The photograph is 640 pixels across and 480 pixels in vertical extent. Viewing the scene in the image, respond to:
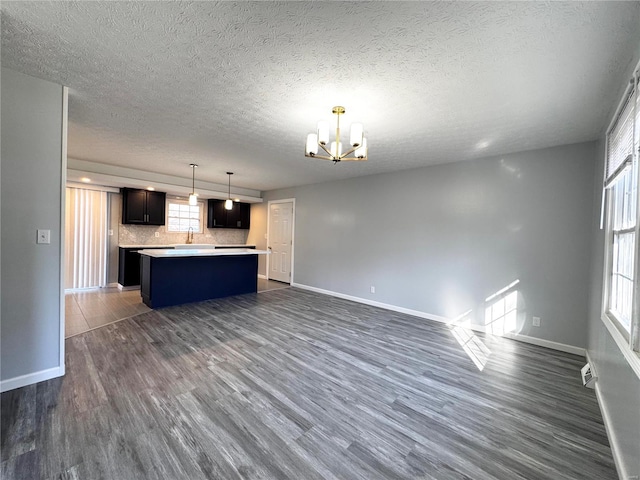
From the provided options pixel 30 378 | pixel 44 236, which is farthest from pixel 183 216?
pixel 30 378

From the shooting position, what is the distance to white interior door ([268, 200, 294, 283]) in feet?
21.9

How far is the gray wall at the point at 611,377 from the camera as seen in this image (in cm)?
134

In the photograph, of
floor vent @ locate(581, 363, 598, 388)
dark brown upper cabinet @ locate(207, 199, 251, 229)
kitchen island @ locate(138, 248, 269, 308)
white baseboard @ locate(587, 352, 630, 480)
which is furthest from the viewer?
dark brown upper cabinet @ locate(207, 199, 251, 229)

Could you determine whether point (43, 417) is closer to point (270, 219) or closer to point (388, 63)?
point (388, 63)

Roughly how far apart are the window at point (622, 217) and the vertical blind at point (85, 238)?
7542 mm

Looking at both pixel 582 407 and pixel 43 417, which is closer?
pixel 43 417

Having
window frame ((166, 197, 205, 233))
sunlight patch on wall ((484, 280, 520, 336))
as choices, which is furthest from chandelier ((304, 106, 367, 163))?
window frame ((166, 197, 205, 233))

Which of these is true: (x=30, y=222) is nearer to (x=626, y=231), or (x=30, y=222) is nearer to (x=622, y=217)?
(x=626, y=231)

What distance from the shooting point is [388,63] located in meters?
1.76

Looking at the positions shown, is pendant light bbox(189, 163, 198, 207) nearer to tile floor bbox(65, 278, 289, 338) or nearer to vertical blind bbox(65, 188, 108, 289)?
vertical blind bbox(65, 188, 108, 289)

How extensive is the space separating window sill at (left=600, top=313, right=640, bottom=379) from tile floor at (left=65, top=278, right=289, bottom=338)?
4882 millimetres

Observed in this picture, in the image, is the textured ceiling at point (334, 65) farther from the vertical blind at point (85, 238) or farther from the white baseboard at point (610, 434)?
the vertical blind at point (85, 238)

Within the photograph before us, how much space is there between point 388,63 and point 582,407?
2.99 meters

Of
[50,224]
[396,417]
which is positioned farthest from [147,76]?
[396,417]
